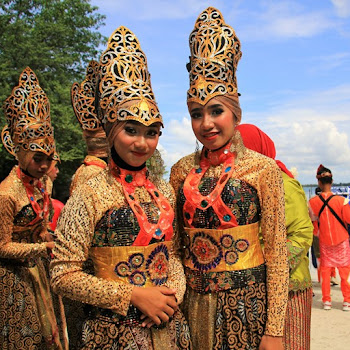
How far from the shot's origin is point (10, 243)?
4.01 metres

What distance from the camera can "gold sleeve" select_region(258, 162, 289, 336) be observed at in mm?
2266

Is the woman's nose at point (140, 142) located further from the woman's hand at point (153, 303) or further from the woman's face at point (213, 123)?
the woman's hand at point (153, 303)

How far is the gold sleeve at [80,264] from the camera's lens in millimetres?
1951

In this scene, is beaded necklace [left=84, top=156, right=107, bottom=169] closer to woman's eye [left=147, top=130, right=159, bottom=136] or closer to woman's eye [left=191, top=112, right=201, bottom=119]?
woman's eye [left=191, top=112, right=201, bottom=119]

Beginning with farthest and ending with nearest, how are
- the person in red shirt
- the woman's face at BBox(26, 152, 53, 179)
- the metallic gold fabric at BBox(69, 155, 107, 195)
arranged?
the person in red shirt → the woman's face at BBox(26, 152, 53, 179) → the metallic gold fabric at BBox(69, 155, 107, 195)

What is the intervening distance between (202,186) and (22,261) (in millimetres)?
2583

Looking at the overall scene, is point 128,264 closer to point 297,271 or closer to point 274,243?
point 274,243

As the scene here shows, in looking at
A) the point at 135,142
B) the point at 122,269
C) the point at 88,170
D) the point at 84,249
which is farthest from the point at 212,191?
the point at 88,170

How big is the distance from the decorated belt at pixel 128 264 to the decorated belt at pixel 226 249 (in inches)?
13.0

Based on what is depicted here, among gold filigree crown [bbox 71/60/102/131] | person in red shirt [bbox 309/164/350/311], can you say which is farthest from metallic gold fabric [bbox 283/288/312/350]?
person in red shirt [bbox 309/164/350/311]

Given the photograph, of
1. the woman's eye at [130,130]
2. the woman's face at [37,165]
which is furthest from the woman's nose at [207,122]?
the woman's face at [37,165]

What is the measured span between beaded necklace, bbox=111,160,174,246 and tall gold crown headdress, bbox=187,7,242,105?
530mm

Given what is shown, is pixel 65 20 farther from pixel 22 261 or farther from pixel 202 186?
pixel 202 186

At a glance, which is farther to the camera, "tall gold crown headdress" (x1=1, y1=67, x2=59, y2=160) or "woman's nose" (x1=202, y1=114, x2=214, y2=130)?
"tall gold crown headdress" (x1=1, y1=67, x2=59, y2=160)
